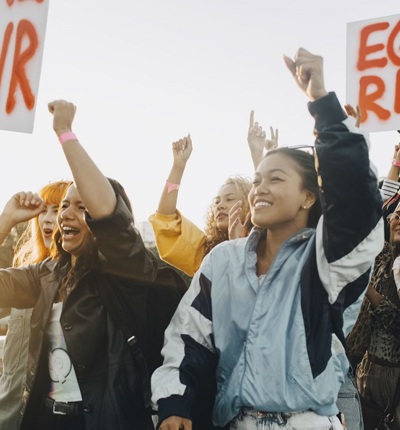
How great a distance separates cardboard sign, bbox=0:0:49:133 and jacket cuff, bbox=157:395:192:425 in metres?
1.62

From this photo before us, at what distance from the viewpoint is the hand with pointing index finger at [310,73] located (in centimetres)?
181

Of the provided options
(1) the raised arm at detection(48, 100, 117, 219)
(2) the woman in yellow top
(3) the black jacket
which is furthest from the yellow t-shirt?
(1) the raised arm at detection(48, 100, 117, 219)

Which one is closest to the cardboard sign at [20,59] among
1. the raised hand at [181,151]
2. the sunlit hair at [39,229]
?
the sunlit hair at [39,229]

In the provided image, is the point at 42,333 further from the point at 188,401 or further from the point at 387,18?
the point at 387,18

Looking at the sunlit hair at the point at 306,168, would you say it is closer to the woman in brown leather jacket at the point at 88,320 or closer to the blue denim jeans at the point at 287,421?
the woman in brown leather jacket at the point at 88,320

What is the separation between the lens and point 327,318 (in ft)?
5.96

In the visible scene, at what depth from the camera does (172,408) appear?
182 centimetres

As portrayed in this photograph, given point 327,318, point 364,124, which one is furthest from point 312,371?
point 364,124

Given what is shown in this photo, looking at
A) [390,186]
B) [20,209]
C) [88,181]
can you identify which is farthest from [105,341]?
[390,186]

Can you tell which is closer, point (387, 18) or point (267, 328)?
point (267, 328)

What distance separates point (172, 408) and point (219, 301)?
38cm

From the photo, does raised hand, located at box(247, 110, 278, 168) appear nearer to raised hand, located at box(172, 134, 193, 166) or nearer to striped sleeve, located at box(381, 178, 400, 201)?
raised hand, located at box(172, 134, 193, 166)

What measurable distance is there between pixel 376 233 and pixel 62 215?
4.08 ft

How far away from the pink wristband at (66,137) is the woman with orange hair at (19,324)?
2.25 feet
